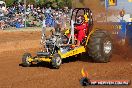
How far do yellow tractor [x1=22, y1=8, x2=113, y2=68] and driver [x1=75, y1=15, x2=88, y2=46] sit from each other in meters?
0.09

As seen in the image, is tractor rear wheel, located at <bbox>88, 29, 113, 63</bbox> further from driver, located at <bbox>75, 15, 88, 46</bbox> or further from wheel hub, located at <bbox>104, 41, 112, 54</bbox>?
driver, located at <bbox>75, 15, 88, 46</bbox>

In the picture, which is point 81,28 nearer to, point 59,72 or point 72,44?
point 72,44

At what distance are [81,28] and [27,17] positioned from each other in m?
15.6

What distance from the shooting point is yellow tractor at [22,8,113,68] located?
1195 centimetres

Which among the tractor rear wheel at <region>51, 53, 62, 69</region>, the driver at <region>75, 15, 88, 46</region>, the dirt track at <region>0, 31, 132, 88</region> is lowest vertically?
the dirt track at <region>0, 31, 132, 88</region>

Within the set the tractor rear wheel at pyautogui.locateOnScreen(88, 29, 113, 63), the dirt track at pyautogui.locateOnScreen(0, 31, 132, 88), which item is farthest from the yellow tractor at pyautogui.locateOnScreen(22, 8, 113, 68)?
the dirt track at pyautogui.locateOnScreen(0, 31, 132, 88)

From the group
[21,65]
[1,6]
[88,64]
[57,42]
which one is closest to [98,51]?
[88,64]

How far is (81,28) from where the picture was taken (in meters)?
13.1

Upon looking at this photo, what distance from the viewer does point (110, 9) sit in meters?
15.5

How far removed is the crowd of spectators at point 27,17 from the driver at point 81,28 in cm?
1093

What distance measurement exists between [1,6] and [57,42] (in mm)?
17980

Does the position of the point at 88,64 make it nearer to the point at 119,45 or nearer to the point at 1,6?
the point at 119,45

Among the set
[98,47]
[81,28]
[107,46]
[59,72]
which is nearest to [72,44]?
[81,28]

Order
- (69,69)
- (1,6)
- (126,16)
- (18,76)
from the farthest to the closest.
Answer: (1,6)
(126,16)
(69,69)
(18,76)
